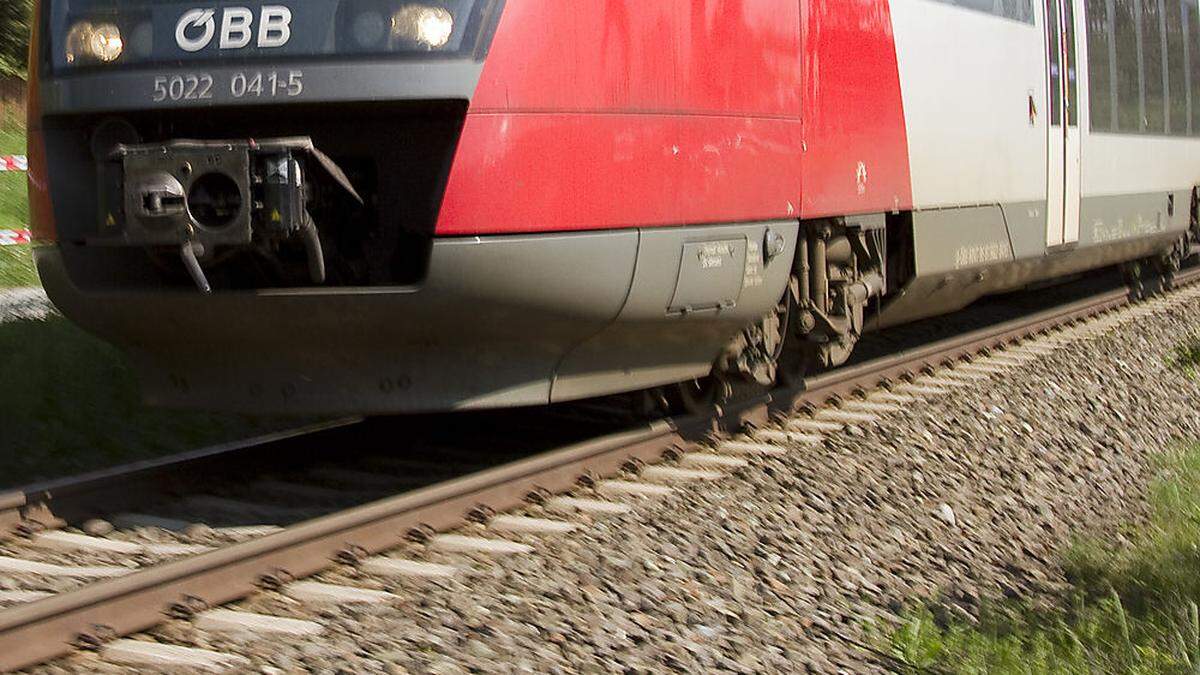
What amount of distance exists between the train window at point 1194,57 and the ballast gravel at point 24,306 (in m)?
8.74

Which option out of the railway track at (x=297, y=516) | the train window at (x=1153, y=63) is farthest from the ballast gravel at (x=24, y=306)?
the train window at (x=1153, y=63)

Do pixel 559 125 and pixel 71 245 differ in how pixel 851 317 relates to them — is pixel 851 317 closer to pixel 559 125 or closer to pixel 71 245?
pixel 559 125

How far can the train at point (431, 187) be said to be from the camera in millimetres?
5027

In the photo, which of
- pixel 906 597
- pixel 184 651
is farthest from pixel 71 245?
pixel 906 597

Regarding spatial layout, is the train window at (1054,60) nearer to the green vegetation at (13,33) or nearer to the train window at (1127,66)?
the train window at (1127,66)

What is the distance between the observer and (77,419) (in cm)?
705

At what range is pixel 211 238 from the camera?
502 centimetres

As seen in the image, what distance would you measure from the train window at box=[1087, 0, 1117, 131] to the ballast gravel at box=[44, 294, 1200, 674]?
3078 millimetres

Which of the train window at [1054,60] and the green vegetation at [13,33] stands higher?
the green vegetation at [13,33]

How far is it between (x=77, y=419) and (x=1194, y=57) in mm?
9428

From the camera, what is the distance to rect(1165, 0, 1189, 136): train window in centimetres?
1193

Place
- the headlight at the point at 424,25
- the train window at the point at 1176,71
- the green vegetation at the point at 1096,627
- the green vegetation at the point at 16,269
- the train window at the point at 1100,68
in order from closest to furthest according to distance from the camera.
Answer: the green vegetation at the point at 1096,627 → the headlight at the point at 424,25 → the train window at the point at 1100,68 → the train window at the point at 1176,71 → the green vegetation at the point at 16,269

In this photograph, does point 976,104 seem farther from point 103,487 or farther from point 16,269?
point 16,269

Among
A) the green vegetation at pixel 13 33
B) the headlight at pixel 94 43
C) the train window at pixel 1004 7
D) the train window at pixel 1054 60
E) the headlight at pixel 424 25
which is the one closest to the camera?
the headlight at pixel 424 25
